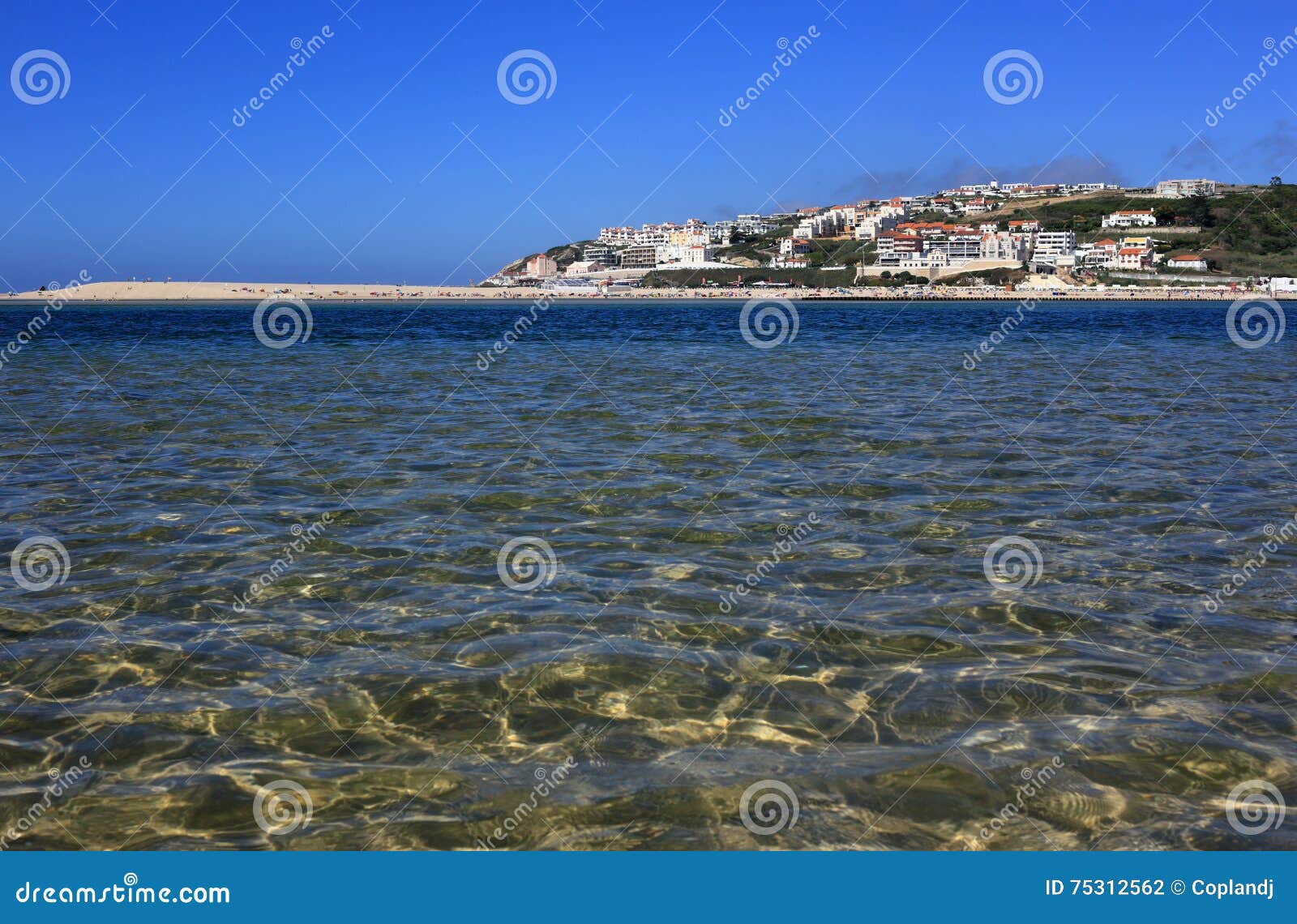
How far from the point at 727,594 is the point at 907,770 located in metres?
2.50

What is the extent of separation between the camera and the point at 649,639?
19.6 feet

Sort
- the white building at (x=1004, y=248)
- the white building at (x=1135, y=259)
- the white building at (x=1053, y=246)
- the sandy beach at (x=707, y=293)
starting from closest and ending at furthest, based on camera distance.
→ the sandy beach at (x=707, y=293) < the white building at (x=1135, y=259) < the white building at (x=1053, y=246) < the white building at (x=1004, y=248)

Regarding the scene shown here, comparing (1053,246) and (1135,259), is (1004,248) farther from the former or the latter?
(1135,259)

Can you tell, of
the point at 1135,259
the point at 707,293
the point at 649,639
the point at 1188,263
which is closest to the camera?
the point at 649,639

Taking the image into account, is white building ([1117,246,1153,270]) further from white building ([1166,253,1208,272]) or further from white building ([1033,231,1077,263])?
white building ([1033,231,1077,263])

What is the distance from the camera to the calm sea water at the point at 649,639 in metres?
4.11

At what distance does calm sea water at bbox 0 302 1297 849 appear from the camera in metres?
4.11

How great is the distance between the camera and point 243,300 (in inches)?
6152

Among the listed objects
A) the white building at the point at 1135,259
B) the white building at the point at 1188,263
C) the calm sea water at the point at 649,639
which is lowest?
the calm sea water at the point at 649,639

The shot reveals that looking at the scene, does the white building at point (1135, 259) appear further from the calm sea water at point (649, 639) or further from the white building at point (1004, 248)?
the calm sea water at point (649, 639)

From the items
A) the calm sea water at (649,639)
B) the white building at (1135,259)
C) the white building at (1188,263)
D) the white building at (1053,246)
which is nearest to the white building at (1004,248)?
the white building at (1053,246)

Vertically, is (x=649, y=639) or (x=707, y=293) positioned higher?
(x=707, y=293)

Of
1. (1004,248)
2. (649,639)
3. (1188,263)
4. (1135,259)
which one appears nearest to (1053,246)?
(1004,248)

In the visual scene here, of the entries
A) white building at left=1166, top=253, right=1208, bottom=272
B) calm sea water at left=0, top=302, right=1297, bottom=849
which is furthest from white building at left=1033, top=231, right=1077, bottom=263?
calm sea water at left=0, top=302, right=1297, bottom=849
